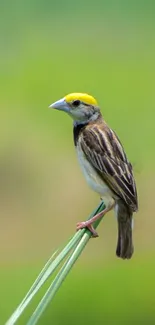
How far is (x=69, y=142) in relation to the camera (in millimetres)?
8234

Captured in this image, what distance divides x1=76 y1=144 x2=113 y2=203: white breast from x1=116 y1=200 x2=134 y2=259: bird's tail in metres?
0.04

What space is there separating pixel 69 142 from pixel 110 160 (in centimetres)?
541

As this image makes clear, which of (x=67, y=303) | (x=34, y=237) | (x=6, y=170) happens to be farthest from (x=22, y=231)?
(x=67, y=303)

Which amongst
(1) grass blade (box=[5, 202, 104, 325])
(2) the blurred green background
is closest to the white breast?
(1) grass blade (box=[5, 202, 104, 325])

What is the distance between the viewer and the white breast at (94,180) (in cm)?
283

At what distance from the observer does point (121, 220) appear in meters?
2.83

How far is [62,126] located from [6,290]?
2846 millimetres

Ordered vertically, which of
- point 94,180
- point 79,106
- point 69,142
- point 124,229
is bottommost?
point 124,229

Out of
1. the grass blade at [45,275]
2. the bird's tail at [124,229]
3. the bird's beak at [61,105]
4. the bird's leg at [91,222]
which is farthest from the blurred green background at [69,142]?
the grass blade at [45,275]

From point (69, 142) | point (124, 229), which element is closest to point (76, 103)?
point (124, 229)

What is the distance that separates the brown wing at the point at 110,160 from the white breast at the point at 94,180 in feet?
0.04

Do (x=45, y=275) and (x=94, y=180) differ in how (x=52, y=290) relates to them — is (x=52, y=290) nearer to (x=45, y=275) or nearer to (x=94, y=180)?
(x=45, y=275)

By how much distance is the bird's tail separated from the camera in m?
2.81

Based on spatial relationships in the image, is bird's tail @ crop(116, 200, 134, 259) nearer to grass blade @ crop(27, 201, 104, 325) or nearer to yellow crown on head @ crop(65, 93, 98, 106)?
yellow crown on head @ crop(65, 93, 98, 106)
